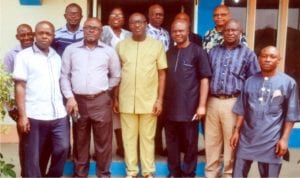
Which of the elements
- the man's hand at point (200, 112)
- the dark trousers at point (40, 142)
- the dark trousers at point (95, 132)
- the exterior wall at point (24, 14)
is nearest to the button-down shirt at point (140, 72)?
the dark trousers at point (95, 132)

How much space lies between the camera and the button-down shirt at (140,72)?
463 cm

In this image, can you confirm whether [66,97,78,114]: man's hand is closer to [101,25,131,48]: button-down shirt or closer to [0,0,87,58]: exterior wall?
[101,25,131,48]: button-down shirt

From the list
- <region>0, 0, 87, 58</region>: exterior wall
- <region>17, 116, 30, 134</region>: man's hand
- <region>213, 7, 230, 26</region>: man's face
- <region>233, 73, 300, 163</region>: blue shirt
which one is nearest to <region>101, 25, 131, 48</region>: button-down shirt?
<region>213, 7, 230, 26</region>: man's face

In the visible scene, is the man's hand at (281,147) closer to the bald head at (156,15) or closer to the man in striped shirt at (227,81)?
the man in striped shirt at (227,81)

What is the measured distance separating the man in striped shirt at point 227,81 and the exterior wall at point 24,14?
102 inches

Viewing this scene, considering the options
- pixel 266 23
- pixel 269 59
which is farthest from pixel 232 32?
pixel 266 23

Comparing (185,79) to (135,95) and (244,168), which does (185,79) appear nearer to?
(135,95)

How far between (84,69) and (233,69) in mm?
1450

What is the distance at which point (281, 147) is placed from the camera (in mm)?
3973

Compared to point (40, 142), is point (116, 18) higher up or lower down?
higher up

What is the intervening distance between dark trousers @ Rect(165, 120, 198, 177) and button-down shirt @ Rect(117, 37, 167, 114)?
33cm

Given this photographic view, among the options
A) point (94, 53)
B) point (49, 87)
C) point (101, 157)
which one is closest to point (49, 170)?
point (101, 157)

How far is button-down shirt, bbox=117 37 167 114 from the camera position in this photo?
4.63 meters

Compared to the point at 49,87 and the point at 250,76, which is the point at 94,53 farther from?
the point at 250,76
